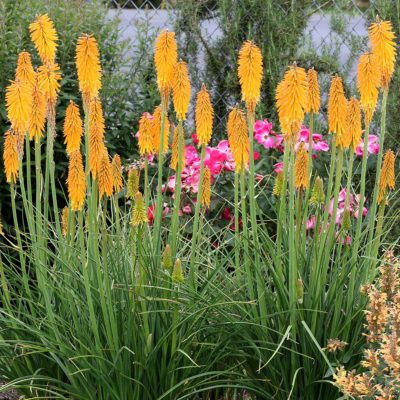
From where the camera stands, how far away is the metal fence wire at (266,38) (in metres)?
6.82

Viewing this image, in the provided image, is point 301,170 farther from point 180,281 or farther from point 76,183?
point 76,183

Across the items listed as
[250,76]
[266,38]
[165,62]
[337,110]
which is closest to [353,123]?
[337,110]

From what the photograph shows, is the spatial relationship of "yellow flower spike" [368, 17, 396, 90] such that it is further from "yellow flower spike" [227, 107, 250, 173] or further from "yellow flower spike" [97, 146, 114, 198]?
"yellow flower spike" [97, 146, 114, 198]

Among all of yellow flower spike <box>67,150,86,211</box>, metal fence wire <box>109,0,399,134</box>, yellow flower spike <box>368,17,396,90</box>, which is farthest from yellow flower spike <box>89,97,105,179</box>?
metal fence wire <box>109,0,399,134</box>

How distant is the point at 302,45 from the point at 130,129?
55.9 inches

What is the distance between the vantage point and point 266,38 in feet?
22.6

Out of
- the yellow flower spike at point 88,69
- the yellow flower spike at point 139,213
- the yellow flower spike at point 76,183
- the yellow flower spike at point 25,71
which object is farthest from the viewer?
the yellow flower spike at point 25,71

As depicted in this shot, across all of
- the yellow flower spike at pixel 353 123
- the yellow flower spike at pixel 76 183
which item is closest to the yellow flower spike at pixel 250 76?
the yellow flower spike at pixel 353 123

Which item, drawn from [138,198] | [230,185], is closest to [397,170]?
[230,185]

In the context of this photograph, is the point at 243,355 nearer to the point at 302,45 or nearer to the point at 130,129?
the point at 130,129

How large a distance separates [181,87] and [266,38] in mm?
3563

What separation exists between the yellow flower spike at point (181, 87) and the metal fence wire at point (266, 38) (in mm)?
3156

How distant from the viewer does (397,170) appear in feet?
19.7

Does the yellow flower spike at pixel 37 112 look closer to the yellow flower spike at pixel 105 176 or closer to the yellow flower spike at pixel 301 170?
the yellow flower spike at pixel 105 176
